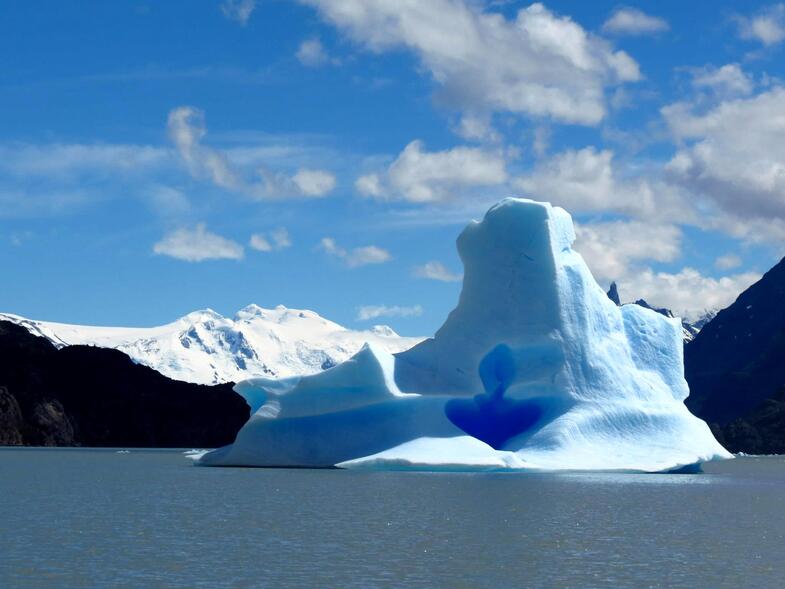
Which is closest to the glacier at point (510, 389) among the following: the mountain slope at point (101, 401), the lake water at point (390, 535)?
the lake water at point (390, 535)

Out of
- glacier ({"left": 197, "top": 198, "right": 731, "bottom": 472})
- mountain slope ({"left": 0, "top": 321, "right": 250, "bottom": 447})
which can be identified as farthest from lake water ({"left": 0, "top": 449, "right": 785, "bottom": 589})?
mountain slope ({"left": 0, "top": 321, "right": 250, "bottom": 447})

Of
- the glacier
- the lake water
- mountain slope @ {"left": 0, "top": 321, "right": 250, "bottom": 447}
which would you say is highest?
mountain slope @ {"left": 0, "top": 321, "right": 250, "bottom": 447}

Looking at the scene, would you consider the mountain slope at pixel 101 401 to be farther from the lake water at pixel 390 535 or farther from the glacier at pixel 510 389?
the lake water at pixel 390 535

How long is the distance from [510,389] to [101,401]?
113196 millimetres

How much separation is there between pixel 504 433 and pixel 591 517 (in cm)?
1781

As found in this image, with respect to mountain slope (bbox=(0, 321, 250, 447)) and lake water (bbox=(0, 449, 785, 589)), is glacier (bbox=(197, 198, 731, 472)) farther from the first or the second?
mountain slope (bbox=(0, 321, 250, 447))

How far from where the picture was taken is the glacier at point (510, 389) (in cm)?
4416

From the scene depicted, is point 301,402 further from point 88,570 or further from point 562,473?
point 88,570

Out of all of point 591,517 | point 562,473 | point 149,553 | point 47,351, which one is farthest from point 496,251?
point 47,351

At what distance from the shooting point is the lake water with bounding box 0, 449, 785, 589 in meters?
20.0

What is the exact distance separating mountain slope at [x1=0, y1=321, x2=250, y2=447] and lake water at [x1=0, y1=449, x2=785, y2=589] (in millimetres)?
103100

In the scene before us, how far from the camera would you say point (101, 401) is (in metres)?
151

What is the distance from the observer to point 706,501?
36.7 m

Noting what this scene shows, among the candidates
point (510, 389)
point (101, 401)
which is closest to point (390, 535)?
point (510, 389)
